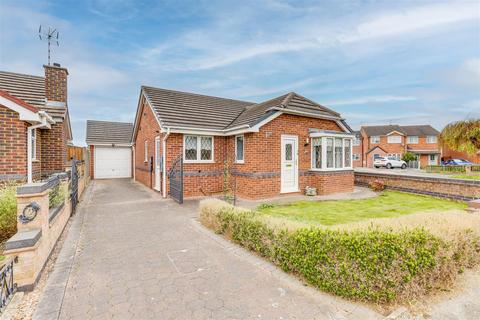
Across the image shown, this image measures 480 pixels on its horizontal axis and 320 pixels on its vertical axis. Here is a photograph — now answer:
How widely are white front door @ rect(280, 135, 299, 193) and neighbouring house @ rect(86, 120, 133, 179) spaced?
15855 mm

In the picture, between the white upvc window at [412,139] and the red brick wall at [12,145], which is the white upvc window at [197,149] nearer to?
the red brick wall at [12,145]

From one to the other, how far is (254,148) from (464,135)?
2086 centimetres

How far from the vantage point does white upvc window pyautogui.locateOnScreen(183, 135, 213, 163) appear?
11.3 m

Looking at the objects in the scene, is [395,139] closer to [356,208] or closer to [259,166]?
[356,208]

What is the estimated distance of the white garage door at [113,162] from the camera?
2086cm

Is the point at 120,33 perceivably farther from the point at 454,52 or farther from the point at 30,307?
the point at 454,52

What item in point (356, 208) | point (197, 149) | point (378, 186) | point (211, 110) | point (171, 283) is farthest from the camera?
point (211, 110)

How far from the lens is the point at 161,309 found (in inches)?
119

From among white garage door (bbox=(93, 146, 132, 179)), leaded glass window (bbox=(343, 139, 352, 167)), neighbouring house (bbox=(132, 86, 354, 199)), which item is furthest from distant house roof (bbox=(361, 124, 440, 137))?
white garage door (bbox=(93, 146, 132, 179))

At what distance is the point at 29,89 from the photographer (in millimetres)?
10344

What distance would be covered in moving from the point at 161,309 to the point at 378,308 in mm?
2853

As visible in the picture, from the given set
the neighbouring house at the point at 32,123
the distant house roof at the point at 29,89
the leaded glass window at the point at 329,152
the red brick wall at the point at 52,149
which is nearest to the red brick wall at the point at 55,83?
the neighbouring house at the point at 32,123

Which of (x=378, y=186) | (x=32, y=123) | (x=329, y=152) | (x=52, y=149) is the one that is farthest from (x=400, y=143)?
(x=32, y=123)

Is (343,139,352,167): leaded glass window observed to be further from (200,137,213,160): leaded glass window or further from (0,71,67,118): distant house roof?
(0,71,67,118): distant house roof
